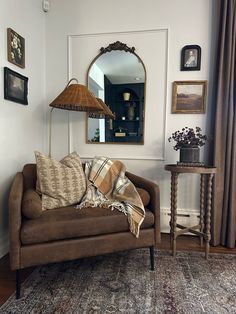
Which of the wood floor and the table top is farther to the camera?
the table top

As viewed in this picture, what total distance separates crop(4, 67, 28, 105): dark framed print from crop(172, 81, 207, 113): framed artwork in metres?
1.53

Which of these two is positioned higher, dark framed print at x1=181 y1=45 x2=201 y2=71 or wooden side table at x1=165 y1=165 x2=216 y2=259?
dark framed print at x1=181 y1=45 x2=201 y2=71

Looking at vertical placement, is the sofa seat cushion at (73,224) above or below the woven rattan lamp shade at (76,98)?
below

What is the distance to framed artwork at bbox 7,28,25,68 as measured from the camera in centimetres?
205

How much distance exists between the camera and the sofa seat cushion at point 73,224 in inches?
59.9

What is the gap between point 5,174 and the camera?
2068mm

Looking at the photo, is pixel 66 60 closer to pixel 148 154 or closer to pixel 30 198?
pixel 148 154

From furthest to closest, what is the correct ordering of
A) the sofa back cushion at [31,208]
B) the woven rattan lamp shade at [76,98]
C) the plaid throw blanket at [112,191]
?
1. the woven rattan lamp shade at [76,98]
2. the plaid throw blanket at [112,191]
3. the sofa back cushion at [31,208]

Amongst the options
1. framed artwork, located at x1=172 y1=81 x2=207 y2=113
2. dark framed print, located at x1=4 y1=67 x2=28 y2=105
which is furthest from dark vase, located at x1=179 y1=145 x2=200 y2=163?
dark framed print, located at x1=4 y1=67 x2=28 y2=105

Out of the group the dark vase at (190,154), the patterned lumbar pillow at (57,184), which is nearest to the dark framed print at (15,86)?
the patterned lumbar pillow at (57,184)

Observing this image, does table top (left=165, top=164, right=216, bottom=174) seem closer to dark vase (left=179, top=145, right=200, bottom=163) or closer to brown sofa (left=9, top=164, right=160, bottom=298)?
dark vase (left=179, top=145, right=200, bottom=163)

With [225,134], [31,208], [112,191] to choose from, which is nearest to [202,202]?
[225,134]

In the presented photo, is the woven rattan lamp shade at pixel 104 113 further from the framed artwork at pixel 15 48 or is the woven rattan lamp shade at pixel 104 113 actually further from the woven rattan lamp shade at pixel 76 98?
the framed artwork at pixel 15 48

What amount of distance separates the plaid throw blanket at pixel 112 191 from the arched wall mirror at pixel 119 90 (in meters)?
0.56
